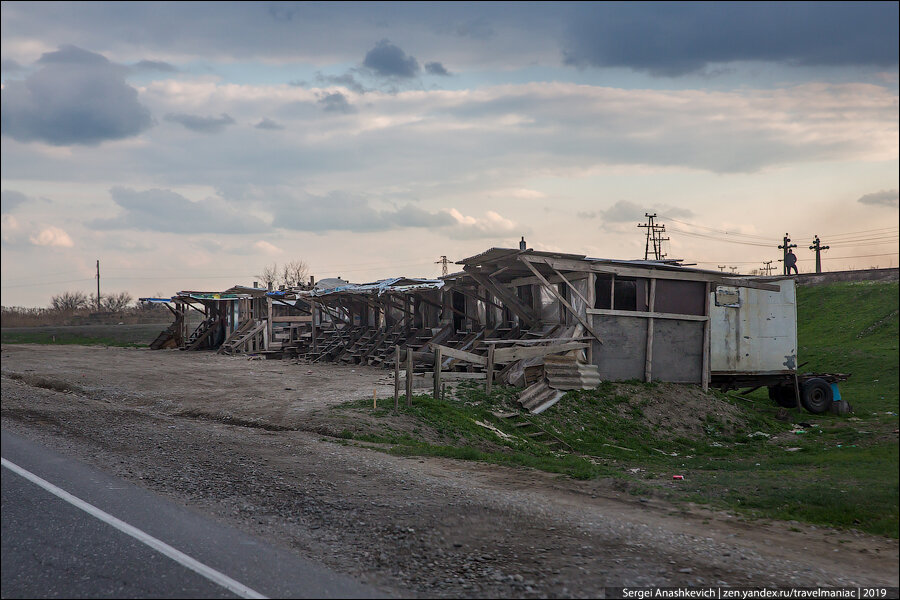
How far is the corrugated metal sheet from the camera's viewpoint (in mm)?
22078

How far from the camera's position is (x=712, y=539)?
7102 millimetres

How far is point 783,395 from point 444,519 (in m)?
19.9

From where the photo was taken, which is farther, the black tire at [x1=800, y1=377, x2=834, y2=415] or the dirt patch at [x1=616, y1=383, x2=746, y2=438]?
the black tire at [x1=800, y1=377, x2=834, y2=415]

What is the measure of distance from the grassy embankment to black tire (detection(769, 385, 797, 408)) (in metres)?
0.61

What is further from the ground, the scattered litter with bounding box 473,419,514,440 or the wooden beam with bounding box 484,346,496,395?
the wooden beam with bounding box 484,346,496,395

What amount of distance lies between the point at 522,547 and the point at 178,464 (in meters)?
5.78

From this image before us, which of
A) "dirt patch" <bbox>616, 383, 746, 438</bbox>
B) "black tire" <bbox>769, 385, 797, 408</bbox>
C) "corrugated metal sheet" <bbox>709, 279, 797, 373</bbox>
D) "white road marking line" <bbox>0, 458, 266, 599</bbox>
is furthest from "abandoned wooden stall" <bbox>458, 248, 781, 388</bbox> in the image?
"white road marking line" <bbox>0, 458, 266, 599</bbox>

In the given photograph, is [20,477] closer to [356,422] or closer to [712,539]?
[356,422]

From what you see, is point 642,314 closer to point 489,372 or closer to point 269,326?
point 489,372

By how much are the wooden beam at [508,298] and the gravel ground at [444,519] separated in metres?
9.66

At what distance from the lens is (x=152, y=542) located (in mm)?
6469

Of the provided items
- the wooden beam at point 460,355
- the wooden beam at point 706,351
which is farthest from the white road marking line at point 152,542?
the wooden beam at point 706,351

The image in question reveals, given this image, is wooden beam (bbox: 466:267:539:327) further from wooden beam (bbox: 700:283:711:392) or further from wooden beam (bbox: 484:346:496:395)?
wooden beam (bbox: 700:283:711:392)

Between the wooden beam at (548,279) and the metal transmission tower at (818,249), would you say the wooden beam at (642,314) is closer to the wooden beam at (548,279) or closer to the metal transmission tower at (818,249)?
the wooden beam at (548,279)
